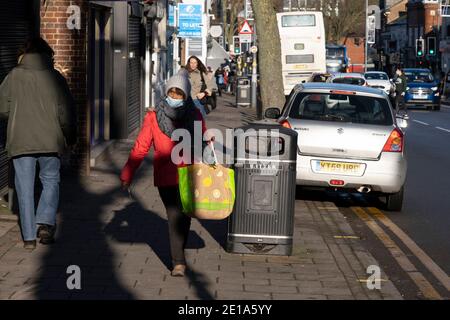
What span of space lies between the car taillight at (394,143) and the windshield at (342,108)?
416 mm

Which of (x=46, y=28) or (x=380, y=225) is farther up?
(x=46, y=28)

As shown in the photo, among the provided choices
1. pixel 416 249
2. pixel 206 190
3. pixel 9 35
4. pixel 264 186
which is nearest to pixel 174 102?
pixel 206 190

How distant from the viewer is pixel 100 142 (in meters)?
20.1

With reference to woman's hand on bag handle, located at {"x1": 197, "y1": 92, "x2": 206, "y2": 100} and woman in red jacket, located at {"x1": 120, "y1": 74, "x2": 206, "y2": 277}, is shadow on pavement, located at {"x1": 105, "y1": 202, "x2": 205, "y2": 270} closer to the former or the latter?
woman in red jacket, located at {"x1": 120, "y1": 74, "x2": 206, "y2": 277}

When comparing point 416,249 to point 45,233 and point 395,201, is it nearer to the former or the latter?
point 395,201

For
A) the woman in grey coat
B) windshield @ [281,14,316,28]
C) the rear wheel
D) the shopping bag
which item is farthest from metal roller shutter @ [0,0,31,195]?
windshield @ [281,14,316,28]

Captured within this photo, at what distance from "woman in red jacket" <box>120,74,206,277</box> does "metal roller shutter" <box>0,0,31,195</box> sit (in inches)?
168

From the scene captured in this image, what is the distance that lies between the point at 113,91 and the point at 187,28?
357 inches

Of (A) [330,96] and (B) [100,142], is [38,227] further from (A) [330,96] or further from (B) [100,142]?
(B) [100,142]

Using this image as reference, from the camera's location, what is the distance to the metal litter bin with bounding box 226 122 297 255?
9578 mm

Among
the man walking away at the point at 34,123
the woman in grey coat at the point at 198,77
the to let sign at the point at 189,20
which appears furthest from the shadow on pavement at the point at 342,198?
the to let sign at the point at 189,20

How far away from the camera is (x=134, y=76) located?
25000mm
